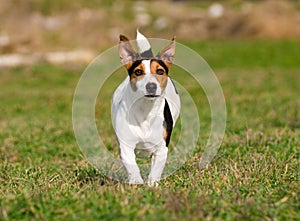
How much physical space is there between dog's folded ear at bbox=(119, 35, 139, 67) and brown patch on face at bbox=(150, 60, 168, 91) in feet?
0.81

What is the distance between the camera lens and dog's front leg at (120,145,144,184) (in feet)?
18.8

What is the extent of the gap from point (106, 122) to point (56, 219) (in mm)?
7768

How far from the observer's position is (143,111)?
19.0 ft

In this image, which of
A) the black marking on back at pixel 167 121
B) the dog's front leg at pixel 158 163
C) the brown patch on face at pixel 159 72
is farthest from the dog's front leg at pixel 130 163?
the brown patch on face at pixel 159 72

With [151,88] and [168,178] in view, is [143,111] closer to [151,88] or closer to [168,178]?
[151,88]

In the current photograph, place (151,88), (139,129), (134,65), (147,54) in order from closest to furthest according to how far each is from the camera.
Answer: (151,88) → (134,65) → (139,129) → (147,54)

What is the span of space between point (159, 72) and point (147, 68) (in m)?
0.13

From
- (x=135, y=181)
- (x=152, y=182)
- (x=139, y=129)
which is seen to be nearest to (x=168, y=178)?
(x=152, y=182)

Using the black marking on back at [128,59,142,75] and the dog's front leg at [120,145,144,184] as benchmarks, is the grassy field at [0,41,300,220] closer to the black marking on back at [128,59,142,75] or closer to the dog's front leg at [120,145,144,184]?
the dog's front leg at [120,145,144,184]

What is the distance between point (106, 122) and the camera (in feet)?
39.9

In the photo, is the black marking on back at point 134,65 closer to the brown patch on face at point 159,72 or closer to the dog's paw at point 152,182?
A: the brown patch on face at point 159,72

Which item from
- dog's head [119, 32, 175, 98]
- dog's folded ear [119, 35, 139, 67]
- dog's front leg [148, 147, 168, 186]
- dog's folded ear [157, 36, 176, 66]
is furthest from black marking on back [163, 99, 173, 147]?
dog's folded ear [119, 35, 139, 67]

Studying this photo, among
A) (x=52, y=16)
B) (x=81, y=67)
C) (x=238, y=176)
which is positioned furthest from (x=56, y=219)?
(x=52, y=16)

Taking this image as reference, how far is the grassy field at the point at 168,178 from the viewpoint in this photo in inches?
177
